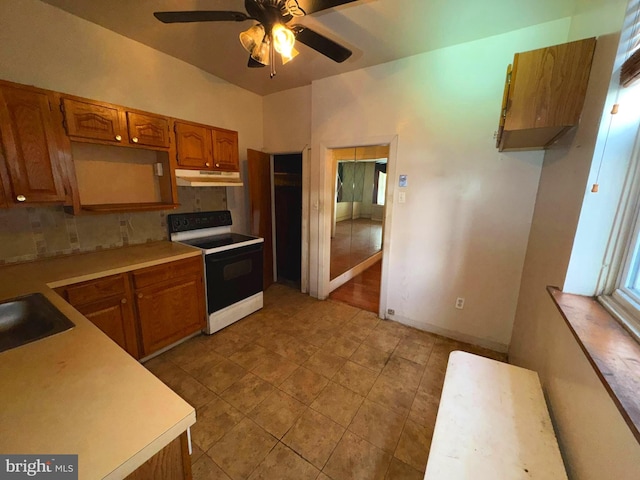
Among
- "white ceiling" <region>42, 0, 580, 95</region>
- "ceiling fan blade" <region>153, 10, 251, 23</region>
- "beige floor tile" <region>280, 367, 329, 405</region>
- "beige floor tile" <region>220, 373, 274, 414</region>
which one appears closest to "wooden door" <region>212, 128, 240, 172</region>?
"white ceiling" <region>42, 0, 580, 95</region>

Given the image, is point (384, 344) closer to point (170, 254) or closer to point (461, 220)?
point (461, 220)

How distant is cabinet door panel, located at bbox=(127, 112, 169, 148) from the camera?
2.07 m

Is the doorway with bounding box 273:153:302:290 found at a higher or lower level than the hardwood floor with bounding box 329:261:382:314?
higher

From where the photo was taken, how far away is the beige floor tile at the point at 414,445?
55.8 inches

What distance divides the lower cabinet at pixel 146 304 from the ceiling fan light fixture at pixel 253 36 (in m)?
1.76

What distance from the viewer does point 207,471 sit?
135 centimetres

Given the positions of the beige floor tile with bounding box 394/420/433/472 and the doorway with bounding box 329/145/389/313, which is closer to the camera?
the beige floor tile with bounding box 394/420/433/472

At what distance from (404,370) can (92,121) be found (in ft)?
10.5

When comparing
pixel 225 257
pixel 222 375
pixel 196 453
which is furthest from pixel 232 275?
pixel 196 453

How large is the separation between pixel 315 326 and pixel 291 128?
259cm

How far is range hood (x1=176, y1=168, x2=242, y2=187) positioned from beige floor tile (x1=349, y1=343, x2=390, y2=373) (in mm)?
2215

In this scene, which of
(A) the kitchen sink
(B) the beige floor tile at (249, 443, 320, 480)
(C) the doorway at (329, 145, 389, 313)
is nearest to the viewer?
(A) the kitchen sink

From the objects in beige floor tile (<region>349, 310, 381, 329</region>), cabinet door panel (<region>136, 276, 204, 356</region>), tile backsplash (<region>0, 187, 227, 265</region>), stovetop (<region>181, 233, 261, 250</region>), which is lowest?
beige floor tile (<region>349, 310, 381, 329</region>)

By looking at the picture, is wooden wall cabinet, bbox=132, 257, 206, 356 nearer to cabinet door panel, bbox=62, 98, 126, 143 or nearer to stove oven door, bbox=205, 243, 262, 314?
stove oven door, bbox=205, 243, 262, 314
